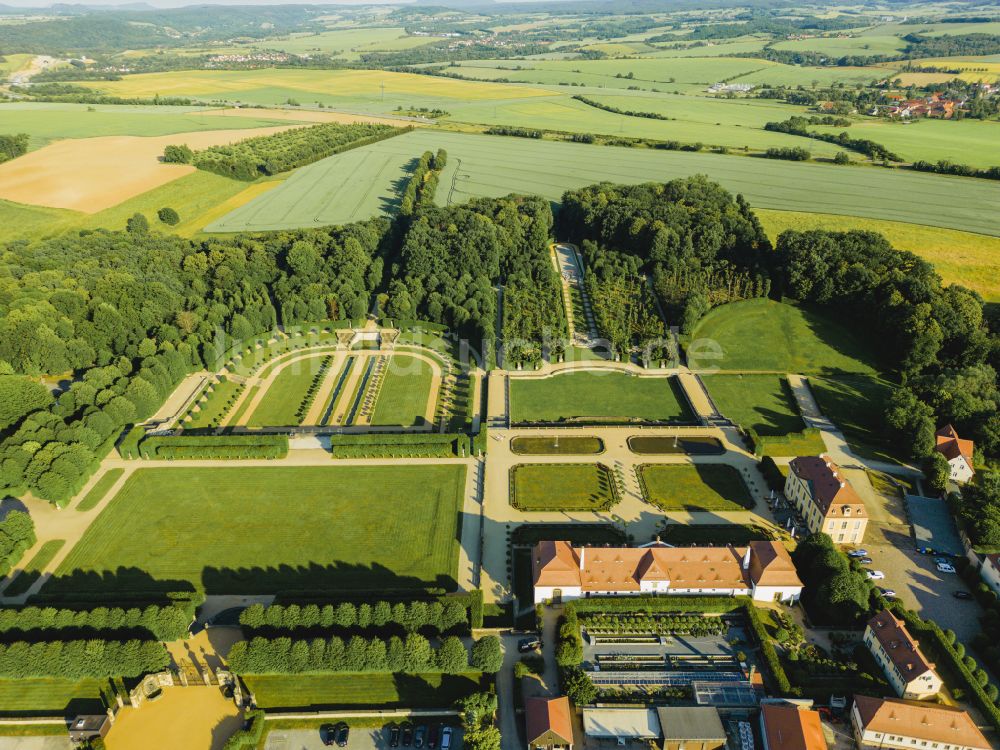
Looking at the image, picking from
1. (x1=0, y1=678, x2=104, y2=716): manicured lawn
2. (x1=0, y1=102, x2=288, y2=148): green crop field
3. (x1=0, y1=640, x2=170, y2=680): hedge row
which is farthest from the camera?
(x1=0, y1=102, x2=288, y2=148): green crop field

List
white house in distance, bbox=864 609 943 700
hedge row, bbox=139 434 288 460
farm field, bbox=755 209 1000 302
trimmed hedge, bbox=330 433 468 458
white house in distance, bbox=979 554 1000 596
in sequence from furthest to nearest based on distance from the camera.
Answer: farm field, bbox=755 209 1000 302, hedge row, bbox=139 434 288 460, trimmed hedge, bbox=330 433 468 458, white house in distance, bbox=979 554 1000 596, white house in distance, bbox=864 609 943 700

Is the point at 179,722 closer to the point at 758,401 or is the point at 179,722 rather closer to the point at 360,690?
the point at 360,690

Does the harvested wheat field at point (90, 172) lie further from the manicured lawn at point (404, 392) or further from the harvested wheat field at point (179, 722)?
the harvested wheat field at point (179, 722)

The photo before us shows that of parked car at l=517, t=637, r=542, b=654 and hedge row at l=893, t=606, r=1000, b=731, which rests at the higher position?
hedge row at l=893, t=606, r=1000, b=731

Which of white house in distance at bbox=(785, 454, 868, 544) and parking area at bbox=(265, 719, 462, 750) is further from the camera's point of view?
white house in distance at bbox=(785, 454, 868, 544)

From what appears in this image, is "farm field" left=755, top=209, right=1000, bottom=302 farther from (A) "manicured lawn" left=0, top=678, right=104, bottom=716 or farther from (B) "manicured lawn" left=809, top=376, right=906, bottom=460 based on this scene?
(A) "manicured lawn" left=0, top=678, right=104, bottom=716

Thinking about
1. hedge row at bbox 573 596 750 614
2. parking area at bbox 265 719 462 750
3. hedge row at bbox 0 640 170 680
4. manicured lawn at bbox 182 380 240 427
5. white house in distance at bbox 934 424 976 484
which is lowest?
parking area at bbox 265 719 462 750

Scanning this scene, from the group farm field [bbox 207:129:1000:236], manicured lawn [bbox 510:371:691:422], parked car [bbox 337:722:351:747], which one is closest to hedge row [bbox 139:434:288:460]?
manicured lawn [bbox 510:371:691:422]
